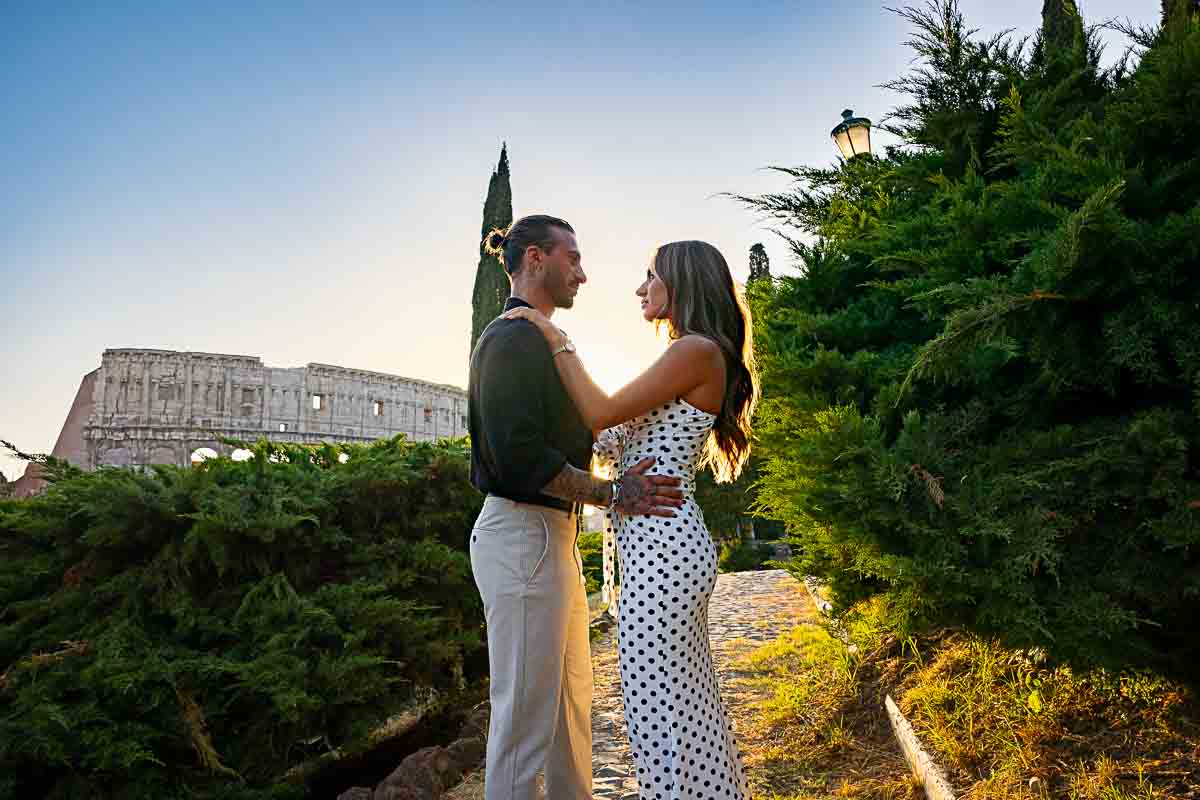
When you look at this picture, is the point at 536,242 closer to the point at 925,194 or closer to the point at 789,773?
the point at 925,194

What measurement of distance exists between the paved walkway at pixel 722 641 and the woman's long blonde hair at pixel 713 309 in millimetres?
2384

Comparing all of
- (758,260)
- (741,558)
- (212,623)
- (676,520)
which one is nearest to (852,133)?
(676,520)

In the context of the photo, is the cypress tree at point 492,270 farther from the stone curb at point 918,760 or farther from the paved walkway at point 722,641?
the stone curb at point 918,760

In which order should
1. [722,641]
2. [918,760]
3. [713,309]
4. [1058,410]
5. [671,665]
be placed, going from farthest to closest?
[722,641]
[918,760]
[1058,410]
[713,309]
[671,665]

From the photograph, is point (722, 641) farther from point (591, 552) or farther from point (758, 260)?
point (758, 260)

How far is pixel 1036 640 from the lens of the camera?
243 centimetres

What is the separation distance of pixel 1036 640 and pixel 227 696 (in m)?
3.70

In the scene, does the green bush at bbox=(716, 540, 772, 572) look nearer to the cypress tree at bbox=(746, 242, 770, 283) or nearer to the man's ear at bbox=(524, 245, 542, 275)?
the cypress tree at bbox=(746, 242, 770, 283)

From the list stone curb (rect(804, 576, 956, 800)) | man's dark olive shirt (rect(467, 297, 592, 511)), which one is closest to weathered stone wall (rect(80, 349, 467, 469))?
stone curb (rect(804, 576, 956, 800))

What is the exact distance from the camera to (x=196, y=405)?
2265 inches

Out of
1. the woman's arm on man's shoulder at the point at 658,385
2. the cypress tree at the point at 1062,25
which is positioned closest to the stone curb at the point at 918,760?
the woman's arm on man's shoulder at the point at 658,385

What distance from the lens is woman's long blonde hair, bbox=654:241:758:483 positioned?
101 inches

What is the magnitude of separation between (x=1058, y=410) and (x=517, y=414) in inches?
86.7

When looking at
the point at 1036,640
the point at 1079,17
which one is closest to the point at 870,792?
the point at 1036,640
